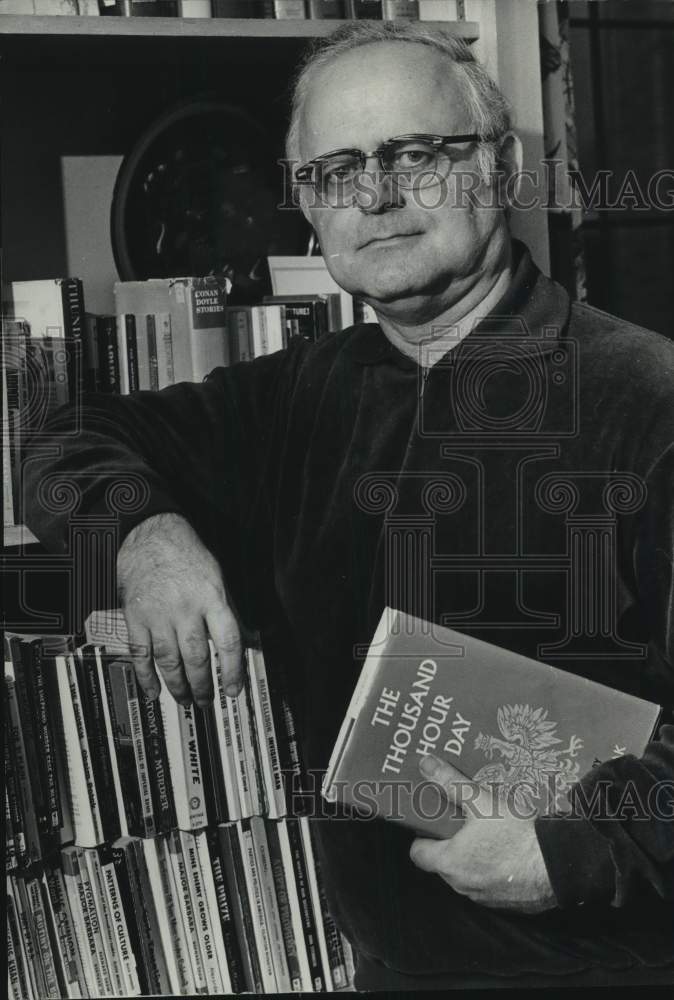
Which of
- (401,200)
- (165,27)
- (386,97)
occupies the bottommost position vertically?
(401,200)

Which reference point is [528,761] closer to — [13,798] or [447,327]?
[447,327]

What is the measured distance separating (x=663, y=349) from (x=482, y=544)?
31 centimetres

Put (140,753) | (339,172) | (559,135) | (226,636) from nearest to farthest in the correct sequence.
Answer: (226,636) < (339,172) < (140,753) < (559,135)

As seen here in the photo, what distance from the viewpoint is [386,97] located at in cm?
A: 119

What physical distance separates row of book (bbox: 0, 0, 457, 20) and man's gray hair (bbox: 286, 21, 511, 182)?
88mm

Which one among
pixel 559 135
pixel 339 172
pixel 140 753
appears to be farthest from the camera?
pixel 559 135

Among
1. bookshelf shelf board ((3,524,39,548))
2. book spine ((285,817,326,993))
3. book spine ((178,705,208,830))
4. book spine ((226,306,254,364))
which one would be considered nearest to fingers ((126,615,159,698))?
book spine ((178,705,208,830))

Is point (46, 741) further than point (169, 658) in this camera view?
Yes

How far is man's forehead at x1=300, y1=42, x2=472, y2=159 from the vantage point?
1.19m

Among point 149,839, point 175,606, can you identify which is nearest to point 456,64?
point 175,606

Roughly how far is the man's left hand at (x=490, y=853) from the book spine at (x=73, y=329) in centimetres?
64

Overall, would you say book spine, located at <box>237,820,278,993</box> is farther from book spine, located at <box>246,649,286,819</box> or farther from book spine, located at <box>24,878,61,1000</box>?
book spine, located at <box>24,878,61,1000</box>

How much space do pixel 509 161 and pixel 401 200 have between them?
0.18m

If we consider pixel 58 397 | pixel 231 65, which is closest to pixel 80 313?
pixel 58 397
